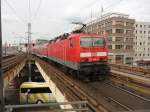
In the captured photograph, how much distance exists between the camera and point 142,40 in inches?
3460

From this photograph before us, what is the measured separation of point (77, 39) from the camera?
15.5m

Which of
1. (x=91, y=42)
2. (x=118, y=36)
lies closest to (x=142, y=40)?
(x=118, y=36)

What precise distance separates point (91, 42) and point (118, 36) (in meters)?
53.6

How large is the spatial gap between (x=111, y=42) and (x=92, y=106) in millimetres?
59754

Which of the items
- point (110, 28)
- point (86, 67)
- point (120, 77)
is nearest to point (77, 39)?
point (86, 67)

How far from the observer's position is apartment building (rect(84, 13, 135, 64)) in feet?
220

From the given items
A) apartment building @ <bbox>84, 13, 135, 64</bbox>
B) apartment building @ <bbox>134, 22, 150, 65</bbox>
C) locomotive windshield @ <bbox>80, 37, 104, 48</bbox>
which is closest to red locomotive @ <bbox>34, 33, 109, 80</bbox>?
locomotive windshield @ <bbox>80, 37, 104, 48</bbox>

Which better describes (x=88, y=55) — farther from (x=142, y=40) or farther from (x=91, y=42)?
(x=142, y=40)

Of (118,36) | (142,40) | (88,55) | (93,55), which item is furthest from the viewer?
(142,40)

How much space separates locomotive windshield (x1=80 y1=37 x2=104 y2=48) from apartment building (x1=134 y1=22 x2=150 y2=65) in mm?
72145

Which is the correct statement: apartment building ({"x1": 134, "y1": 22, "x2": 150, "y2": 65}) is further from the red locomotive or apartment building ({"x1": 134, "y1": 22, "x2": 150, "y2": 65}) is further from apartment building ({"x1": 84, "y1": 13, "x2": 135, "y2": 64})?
the red locomotive

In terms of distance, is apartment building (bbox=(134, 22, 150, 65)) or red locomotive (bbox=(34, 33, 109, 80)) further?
apartment building (bbox=(134, 22, 150, 65))

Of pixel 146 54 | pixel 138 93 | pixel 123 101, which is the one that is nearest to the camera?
pixel 123 101

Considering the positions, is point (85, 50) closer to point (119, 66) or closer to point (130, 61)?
point (119, 66)
